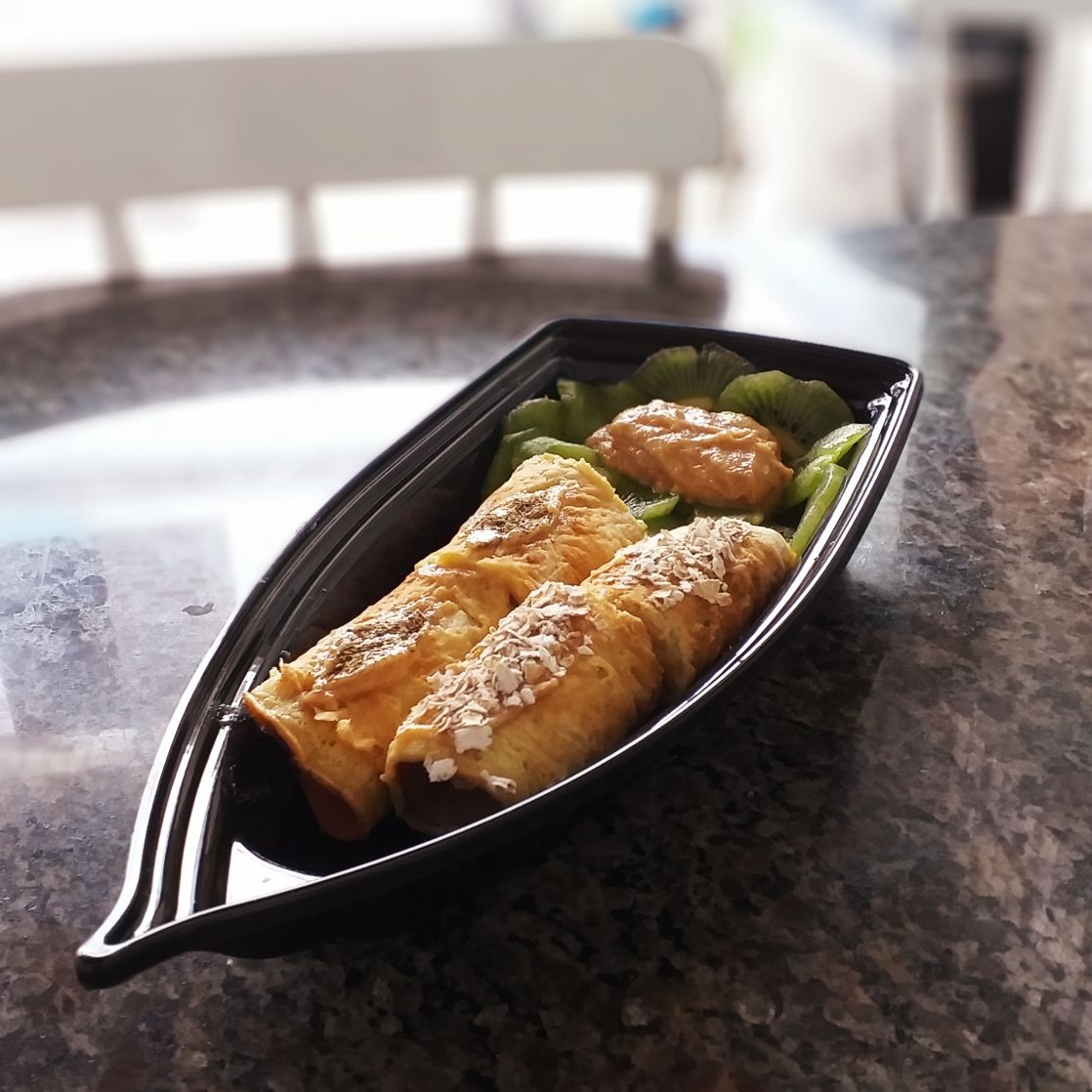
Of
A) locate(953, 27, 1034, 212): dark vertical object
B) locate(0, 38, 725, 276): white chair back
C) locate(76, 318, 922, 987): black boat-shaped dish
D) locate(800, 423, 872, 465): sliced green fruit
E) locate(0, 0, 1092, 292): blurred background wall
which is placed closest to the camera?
locate(76, 318, 922, 987): black boat-shaped dish

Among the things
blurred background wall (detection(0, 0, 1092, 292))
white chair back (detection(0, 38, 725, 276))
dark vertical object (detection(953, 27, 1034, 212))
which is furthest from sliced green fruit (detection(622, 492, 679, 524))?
dark vertical object (detection(953, 27, 1034, 212))

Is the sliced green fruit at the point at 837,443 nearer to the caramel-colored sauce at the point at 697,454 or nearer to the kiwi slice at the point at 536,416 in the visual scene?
the caramel-colored sauce at the point at 697,454

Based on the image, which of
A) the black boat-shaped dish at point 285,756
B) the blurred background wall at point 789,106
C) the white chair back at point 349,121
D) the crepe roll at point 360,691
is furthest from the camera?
the blurred background wall at point 789,106

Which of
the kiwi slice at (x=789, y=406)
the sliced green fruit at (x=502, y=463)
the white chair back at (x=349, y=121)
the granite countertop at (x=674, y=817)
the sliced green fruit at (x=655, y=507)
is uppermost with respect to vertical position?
the white chair back at (x=349, y=121)

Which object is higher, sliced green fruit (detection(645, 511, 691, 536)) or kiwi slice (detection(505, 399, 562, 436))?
kiwi slice (detection(505, 399, 562, 436))

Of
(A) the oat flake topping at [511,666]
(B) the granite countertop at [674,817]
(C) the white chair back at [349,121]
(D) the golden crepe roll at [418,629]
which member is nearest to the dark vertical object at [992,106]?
(C) the white chair back at [349,121]

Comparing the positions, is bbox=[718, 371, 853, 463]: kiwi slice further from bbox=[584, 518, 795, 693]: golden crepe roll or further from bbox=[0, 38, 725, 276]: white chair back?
bbox=[0, 38, 725, 276]: white chair back

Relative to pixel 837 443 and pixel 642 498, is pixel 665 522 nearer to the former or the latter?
pixel 642 498
